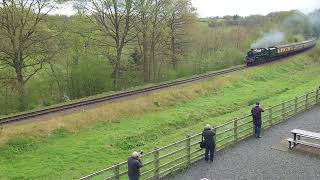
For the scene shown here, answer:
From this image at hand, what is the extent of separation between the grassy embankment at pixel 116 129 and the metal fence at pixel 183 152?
7.70ft

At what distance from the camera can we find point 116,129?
76.3ft

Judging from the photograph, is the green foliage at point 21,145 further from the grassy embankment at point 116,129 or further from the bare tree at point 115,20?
the bare tree at point 115,20

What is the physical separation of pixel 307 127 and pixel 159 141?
7.85m

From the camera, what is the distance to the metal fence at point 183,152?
44.4 feet

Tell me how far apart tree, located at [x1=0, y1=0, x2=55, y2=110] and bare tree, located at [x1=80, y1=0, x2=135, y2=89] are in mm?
5372

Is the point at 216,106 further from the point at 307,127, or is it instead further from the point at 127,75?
the point at 127,75

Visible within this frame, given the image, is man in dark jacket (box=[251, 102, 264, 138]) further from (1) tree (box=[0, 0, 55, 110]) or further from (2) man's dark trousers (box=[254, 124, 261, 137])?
(1) tree (box=[0, 0, 55, 110])

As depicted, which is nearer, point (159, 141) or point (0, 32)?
point (159, 141)

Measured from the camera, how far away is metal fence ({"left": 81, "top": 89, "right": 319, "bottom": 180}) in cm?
1354

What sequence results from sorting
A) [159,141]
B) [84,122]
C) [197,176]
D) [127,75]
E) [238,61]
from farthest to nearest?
[238,61]
[127,75]
[84,122]
[159,141]
[197,176]

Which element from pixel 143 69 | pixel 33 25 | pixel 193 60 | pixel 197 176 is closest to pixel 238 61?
pixel 193 60

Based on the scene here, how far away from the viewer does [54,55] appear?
33.8m

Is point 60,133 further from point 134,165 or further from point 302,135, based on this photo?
point 302,135

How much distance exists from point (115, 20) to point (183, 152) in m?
23.1
